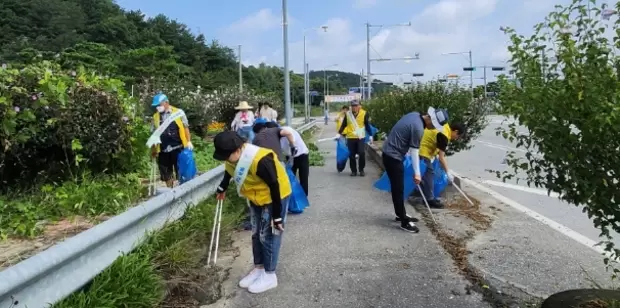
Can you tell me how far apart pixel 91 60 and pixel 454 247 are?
55.7m

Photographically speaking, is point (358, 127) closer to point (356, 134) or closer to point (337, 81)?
point (356, 134)

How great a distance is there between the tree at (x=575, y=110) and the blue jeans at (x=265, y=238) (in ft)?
7.42

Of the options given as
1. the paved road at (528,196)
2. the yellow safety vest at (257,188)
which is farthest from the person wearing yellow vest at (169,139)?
the paved road at (528,196)

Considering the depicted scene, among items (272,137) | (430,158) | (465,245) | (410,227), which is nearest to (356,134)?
(430,158)

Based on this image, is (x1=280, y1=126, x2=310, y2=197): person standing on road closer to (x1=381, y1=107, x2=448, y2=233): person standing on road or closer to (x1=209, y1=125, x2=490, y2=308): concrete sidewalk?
(x1=209, y1=125, x2=490, y2=308): concrete sidewalk

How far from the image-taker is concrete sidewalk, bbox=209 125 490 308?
4352mm

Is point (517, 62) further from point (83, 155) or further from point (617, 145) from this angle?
point (83, 155)

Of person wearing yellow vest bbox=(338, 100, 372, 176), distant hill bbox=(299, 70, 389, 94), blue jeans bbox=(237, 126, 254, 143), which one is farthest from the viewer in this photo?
distant hill bbox=(299, 70, 389, 94)

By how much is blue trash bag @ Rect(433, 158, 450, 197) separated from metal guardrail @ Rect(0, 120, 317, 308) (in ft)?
14.2

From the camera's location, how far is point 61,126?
713cm

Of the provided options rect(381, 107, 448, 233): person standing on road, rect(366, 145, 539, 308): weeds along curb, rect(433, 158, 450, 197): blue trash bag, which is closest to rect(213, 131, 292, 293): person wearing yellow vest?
rect(366, 145, 539, 308): weeds along curb

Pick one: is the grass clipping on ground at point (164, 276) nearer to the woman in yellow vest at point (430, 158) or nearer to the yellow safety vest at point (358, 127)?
the woman in yellow vest at point (430, 158)

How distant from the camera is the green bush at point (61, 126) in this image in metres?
6.54

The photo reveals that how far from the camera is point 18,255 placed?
4531 millimetres
